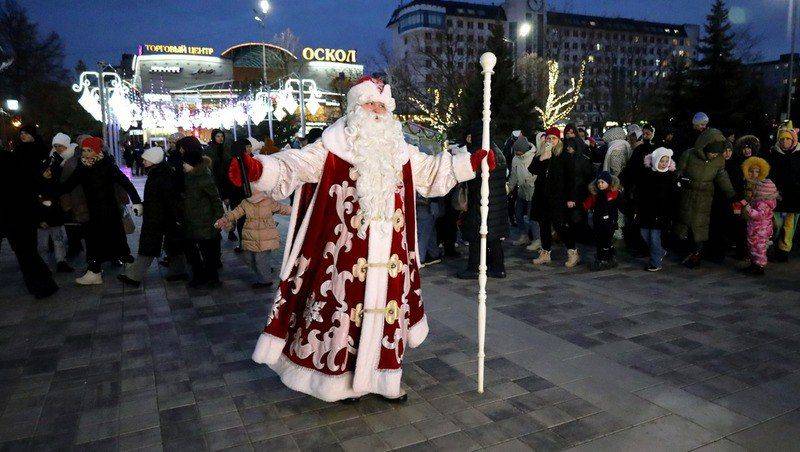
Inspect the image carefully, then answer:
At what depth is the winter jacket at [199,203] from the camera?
6.98 meters

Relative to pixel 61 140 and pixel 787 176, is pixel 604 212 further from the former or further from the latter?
pixel 61 140

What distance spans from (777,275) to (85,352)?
27.9 feet

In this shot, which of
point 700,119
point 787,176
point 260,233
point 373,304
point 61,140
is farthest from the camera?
point 61,140

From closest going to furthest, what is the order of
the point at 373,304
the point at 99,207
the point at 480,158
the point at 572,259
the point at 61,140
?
the point at 373,304
the point at 480,158
the point at 99,207
the point at 572,259
the point at 61,140

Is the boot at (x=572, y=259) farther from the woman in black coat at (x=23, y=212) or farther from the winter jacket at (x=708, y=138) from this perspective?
the woman in black coat at (x=23, y=212)

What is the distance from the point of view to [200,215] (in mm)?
7016

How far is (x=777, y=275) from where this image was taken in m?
7.29

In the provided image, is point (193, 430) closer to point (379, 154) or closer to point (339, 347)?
point (339, 347)

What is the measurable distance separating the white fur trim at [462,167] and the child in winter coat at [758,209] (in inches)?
221

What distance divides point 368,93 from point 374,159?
46 cm

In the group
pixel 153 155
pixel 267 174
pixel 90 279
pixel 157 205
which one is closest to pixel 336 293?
pixel 267 174

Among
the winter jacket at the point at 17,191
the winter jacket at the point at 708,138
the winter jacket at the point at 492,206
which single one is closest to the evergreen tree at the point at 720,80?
the winter jacket at the point at 708,138

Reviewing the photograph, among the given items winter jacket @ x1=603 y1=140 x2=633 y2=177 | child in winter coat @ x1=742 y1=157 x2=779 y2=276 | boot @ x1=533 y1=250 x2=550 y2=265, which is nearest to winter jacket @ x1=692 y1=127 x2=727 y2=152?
child in winter coat @ x1=742 y1=157 x2=779 y2=276

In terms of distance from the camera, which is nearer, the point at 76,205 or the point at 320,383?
the point at 320,383
